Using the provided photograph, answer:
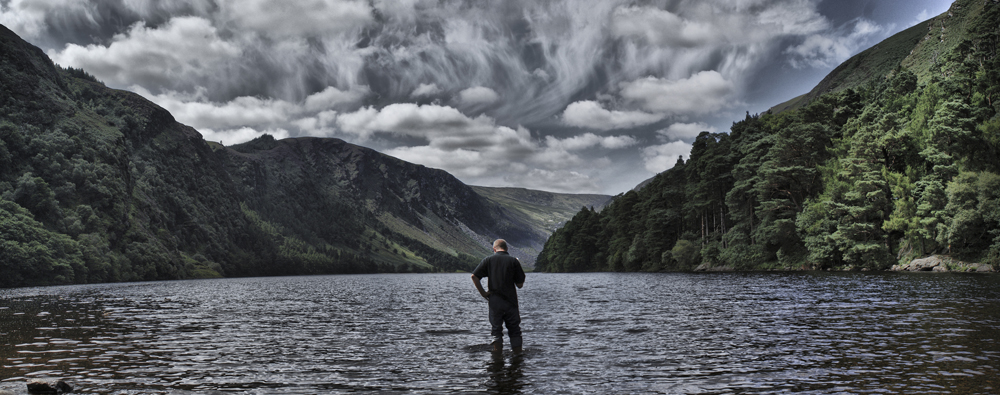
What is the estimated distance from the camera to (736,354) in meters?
15.4

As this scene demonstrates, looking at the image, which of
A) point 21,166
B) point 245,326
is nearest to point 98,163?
point 21,166

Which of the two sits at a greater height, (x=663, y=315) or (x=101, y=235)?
(x=101, y=235)

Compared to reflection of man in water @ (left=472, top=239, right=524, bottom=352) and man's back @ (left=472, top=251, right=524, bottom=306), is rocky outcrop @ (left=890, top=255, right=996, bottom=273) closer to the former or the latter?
reflection of man in water @ (left=472, top=239, right=524, bottom=352)

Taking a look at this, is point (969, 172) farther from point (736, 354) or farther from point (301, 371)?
point (301, 371)

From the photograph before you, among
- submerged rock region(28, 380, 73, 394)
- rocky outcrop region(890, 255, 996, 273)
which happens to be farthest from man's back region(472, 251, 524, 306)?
rocky outcrop region(890, 255, 996, 273)

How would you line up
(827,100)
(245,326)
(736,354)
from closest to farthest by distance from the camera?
1. (736,354)
2. (245,326)
3. (827,100)

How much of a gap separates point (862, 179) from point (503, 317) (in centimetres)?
7387

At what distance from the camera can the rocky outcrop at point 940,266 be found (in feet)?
194

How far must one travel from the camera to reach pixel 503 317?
17297 mm

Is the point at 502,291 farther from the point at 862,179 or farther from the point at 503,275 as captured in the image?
the point at 862,179

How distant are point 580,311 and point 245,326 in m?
16.9

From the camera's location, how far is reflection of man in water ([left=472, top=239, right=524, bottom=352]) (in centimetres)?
1694

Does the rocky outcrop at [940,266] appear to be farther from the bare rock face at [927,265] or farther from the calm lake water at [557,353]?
the calm lake water at [557,353]

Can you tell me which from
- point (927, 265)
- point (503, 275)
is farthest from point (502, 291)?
point (927, 265)
